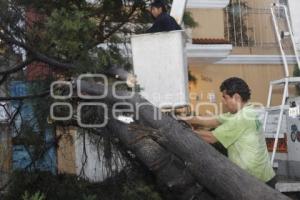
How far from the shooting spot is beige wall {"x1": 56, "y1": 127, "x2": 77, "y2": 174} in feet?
18.4

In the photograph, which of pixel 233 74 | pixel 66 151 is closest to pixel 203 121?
pixel 66 151

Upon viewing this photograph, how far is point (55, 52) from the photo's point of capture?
5066 mm

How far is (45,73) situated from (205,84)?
594 cm

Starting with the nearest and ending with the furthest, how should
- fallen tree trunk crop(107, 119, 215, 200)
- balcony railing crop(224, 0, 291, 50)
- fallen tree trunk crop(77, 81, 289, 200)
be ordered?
fallen tree trunk crop(77, 81, 289, 200) < fallen tree trunk crop(107, 119, 215, 200) < balcony railing crop(224, 0, 291, 50)

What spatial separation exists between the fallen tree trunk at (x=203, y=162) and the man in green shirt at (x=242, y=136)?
23 centimetres

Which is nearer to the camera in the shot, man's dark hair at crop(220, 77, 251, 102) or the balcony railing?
man's dark hair at crop(220, 77, 251, 102)

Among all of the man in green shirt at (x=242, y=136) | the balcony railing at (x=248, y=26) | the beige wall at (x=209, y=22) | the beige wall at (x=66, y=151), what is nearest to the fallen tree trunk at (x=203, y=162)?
the man in green shirt at (x=242, y=136)

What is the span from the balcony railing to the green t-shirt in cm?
743

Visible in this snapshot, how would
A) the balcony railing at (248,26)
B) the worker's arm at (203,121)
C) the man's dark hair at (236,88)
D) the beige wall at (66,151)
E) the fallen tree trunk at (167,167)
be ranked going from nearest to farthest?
the fallen tree trunk at (167,167)
the man's dark hair at (236,88)
the worker's arm at (203,121)
the beige wall at (66,151)
the balcony railing at (248,26)

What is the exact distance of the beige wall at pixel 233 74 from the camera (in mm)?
10828

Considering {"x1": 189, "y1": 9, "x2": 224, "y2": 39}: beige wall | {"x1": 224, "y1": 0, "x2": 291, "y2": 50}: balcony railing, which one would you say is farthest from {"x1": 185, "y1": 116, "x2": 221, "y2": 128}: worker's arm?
{"x1": 224, "y1": 0, "x2": 291, "y2": 50}: balcony railing

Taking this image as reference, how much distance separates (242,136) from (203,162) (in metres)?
0.49

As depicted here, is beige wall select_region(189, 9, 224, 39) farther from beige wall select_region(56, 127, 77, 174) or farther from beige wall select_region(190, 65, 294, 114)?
beige wall select_region(56, 127, 77, 174)

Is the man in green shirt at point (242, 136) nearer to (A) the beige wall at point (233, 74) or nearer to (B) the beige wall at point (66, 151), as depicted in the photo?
(B) the beige wall at point (66, 151)
